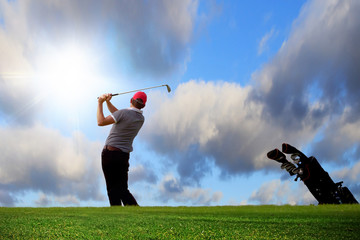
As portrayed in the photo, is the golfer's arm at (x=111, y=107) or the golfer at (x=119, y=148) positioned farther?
the golfer's arm at (x=111, y=107)

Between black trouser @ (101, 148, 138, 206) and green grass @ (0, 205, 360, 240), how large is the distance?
71cm

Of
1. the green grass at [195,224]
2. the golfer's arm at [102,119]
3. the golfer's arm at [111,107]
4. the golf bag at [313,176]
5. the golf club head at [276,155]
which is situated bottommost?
the green grass at [195,224]

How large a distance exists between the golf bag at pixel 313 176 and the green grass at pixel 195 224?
2.17 m

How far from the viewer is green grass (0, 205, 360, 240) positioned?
4.73 m

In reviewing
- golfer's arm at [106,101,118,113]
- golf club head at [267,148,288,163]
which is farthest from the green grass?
golfer's arm at [106,101,118,113]

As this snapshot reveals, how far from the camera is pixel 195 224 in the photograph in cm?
545

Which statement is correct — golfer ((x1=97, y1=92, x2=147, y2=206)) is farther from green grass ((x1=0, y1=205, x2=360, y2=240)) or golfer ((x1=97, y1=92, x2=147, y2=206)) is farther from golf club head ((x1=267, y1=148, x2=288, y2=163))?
golf club head ((x1=267, y1=148, x2=288, y2=163))

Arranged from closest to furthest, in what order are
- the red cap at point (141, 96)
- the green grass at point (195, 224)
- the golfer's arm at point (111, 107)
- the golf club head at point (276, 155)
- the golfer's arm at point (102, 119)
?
1. the green grass at point (195, 224)
2. the golfer's arm at point (102, 119)
3. the red cap at point (141, 96)
4. the golfer's arm at point (111, 107)
5. the golf club head at point (276, 155)

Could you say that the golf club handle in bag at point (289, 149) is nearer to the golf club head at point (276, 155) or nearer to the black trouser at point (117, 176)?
the golf club head at point (276, 155)

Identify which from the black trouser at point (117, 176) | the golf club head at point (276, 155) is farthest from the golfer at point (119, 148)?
the golf club head at point (276, 155)

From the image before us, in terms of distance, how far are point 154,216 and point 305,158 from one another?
16.6 feet

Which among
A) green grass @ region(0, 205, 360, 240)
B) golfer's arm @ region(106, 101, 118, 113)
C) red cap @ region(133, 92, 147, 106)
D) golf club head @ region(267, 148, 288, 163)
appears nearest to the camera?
green grass @ region(0, 205, 360, 240)

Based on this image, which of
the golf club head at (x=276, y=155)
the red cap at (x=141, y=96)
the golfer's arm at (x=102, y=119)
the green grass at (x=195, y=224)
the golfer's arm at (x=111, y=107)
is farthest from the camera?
the golf club head at (x=276, y=155)

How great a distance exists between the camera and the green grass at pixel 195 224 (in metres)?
4.73
